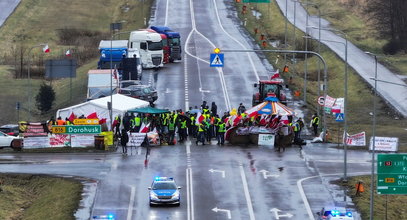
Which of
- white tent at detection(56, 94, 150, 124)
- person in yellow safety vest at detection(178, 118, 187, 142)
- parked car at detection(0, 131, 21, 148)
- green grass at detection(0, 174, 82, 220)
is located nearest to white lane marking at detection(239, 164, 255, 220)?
person in yellow safety vest at detection(178, 118, 187, 142)

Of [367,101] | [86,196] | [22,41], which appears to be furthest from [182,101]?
[22,41]

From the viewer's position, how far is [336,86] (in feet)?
315

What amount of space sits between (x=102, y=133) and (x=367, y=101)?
33538 mm

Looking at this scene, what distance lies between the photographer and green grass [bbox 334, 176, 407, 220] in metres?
48.0

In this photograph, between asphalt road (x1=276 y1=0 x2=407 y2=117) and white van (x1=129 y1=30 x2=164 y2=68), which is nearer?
asphalt road (x1=276 y1=0 x2=407 y2=117)

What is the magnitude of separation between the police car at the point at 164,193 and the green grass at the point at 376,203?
28.5ft

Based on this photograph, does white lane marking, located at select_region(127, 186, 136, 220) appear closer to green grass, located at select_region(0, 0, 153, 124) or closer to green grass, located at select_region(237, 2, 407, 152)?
green grass, located at select_region(237, 2, 407, 152)

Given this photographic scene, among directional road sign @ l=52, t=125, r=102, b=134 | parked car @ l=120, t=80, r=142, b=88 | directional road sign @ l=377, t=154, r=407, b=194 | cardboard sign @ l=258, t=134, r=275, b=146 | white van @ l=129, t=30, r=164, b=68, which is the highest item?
white van @ l=129, t=30, r=164, b=68

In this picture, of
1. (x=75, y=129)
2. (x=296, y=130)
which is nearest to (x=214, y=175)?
(x=296, y=130)

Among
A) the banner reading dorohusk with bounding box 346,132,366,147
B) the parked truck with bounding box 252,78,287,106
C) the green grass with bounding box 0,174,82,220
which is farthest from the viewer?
the parked truck with bounding box 252,78,287,106

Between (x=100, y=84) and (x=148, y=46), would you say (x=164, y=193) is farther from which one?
(x=148, y=46)

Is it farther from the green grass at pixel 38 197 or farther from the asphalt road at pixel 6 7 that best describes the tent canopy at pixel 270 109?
the asphalt road at pixel 6 7

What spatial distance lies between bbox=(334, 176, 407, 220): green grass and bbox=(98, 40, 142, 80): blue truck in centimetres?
3205

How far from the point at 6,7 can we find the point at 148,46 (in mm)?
56972
